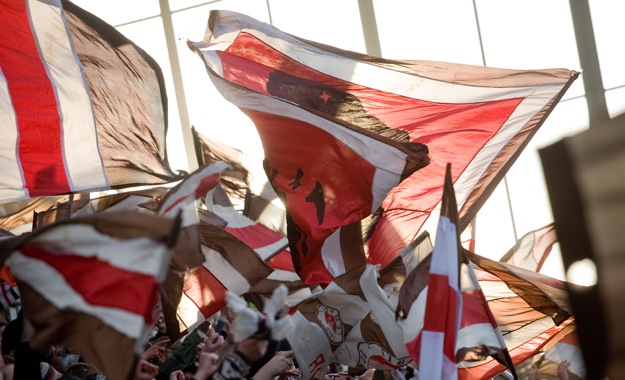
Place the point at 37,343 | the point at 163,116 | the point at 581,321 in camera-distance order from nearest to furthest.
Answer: the point at 581,321 → the point at 37,343 → the point at 163,116

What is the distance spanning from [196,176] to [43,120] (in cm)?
221

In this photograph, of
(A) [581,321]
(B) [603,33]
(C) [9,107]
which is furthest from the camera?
(B) [603,33]

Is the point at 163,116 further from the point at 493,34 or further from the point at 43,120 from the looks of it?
the point at 493,34

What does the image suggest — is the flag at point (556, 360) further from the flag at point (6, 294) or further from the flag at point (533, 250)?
the flag at point (6, 294)

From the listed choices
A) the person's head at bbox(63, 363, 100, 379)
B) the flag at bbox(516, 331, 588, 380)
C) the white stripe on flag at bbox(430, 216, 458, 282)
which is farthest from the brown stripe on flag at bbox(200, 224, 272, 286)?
the flag at bbox(516, 331, 588, 380)

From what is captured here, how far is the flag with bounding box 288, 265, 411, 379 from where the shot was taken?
6734mm

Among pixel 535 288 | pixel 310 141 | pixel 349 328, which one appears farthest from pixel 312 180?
pixel 535 288

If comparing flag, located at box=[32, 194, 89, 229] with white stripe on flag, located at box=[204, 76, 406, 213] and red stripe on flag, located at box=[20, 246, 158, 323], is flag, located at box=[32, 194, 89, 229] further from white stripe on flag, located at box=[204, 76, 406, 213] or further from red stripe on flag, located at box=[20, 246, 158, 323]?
red stripe on flag, located at box=[20, 246, 158, 323]

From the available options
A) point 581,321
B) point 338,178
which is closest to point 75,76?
point 338,178

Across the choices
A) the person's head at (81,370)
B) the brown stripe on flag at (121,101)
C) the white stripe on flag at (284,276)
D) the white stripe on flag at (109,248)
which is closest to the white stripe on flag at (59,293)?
the white stripe on flag at (109,248)

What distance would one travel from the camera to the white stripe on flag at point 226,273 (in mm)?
6680

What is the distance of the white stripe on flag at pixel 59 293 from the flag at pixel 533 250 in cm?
595

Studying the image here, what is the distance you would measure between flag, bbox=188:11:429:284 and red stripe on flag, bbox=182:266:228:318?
58 cm

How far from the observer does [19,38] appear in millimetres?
6211
